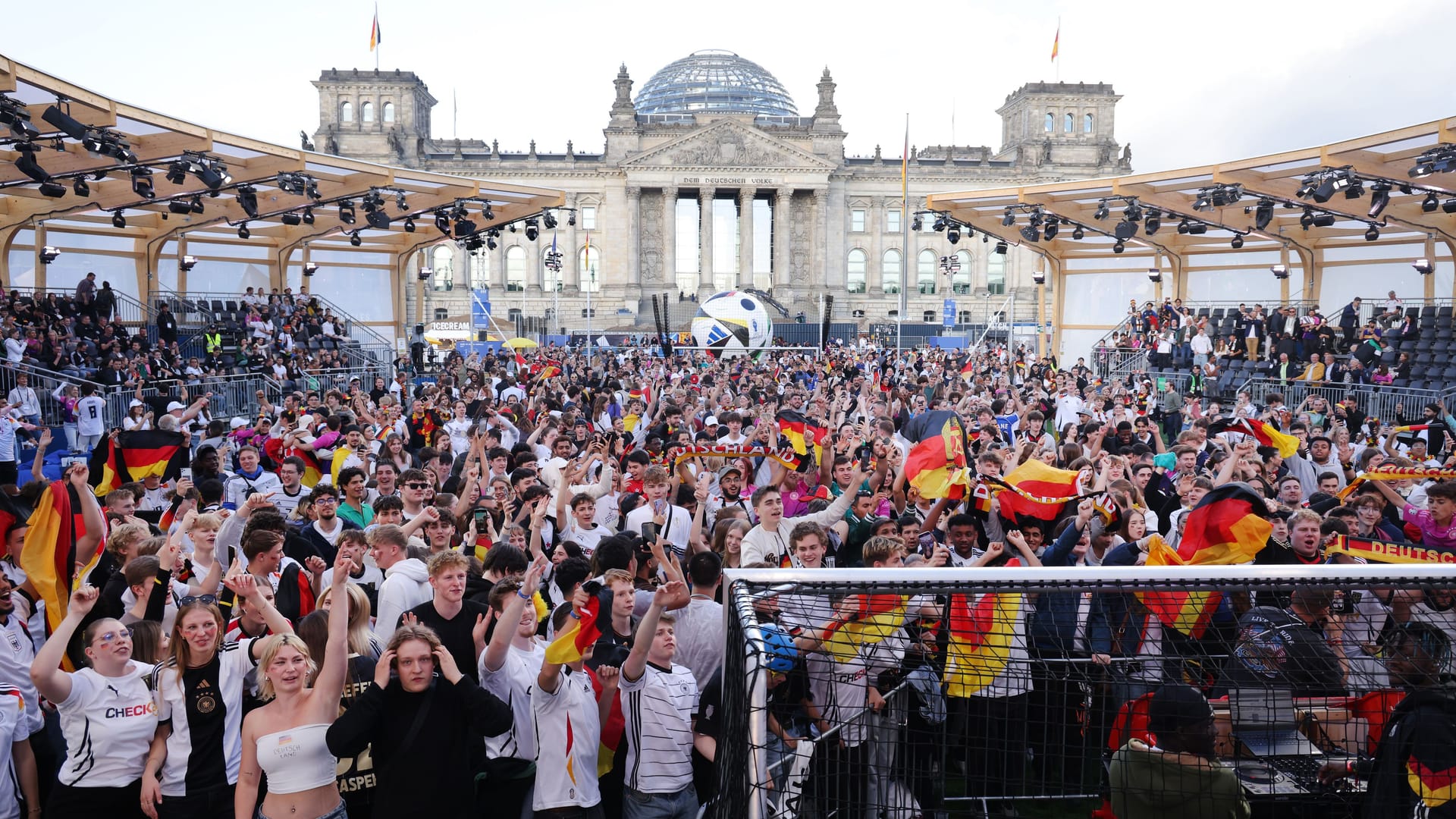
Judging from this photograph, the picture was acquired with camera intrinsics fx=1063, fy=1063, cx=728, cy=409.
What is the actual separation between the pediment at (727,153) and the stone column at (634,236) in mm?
2136

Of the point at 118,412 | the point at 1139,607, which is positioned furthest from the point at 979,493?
the point at 118,412

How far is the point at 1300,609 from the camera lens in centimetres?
564

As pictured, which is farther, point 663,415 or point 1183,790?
point 663,415

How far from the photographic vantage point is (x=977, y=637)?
17.9 ft

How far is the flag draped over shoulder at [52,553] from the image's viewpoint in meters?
6.96

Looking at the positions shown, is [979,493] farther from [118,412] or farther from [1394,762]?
[118,412]

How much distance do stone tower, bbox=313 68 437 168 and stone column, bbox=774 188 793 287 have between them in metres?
27.6

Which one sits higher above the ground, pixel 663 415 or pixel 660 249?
pixel 660 249

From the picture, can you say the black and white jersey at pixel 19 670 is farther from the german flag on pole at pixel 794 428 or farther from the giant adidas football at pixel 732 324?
the giant adidas football at pixel 732 324

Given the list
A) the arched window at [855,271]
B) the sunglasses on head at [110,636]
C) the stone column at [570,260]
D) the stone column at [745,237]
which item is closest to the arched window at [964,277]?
the arched window at [855,271]

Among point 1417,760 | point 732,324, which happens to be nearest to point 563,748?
point 1417,760

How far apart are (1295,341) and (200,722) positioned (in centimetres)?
2618

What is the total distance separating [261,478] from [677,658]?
20.9 feet

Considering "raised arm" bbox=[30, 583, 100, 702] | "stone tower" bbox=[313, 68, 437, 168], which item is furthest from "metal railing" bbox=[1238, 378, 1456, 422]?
"stone tower" bbox=[313, 68, 437, 168]
